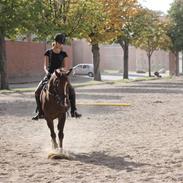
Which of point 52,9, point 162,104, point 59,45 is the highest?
point 52,9

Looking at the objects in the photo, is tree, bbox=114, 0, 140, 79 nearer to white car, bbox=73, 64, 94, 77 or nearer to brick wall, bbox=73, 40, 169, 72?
white car, bbox=73, 64, 94, 77

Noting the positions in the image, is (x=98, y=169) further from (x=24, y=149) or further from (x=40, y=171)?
(x=24, y=149)

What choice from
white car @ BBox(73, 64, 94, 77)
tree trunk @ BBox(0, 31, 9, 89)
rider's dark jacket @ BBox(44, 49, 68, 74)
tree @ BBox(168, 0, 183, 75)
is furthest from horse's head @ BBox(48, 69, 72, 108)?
tree @ BBox(168, 0, 183, 75)

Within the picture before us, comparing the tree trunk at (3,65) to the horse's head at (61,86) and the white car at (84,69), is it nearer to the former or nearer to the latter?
the horse's head at (61,86)

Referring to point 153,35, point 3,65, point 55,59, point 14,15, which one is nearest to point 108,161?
point 55,59

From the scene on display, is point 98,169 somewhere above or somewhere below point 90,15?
below

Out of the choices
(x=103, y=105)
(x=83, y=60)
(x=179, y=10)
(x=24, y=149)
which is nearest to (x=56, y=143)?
(x=24, y=149)

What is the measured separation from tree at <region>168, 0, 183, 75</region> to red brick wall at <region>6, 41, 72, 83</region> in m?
19.5

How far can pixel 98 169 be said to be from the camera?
9.53 m

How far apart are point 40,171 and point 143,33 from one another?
4876 centimetres

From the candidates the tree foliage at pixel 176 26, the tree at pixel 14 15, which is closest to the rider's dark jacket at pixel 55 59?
the tree at pixel 14 15

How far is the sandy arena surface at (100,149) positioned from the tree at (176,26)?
51100 millimetres

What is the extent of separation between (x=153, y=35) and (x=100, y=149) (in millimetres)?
54196

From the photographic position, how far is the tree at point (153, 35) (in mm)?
59438
